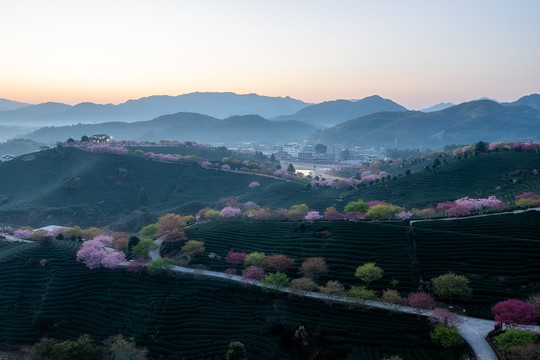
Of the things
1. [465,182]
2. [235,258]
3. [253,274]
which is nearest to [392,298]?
[253,274]

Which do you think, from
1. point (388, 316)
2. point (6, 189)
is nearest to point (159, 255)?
point (388, 316)

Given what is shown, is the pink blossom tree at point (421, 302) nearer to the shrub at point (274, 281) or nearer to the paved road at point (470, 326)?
the paved road at point (470, 326)

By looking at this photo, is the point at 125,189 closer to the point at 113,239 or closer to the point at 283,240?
the point at 113,239

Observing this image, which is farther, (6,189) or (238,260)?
(6,189)

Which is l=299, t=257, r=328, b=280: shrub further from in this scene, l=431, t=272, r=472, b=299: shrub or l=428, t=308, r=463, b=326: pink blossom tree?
l=428, t=308, r=463, b=326: pink blossom tree

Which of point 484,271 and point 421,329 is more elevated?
point 484,271

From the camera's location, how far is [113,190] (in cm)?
12988

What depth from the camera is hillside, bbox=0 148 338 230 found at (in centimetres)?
11144

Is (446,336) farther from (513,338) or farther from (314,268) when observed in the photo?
(314,268)

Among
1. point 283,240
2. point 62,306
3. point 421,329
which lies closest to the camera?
point 421,329

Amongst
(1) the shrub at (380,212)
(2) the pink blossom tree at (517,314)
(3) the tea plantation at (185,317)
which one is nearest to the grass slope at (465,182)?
(1) the shrub at (380,212)

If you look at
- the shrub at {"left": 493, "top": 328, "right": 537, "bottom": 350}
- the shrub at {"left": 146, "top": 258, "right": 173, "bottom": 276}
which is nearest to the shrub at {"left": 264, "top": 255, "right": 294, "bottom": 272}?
the shrub at {"left": 146, "top": 258, "right": 173, "bottom": 276}

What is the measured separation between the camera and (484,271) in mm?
46906

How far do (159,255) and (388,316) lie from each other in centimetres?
3982
